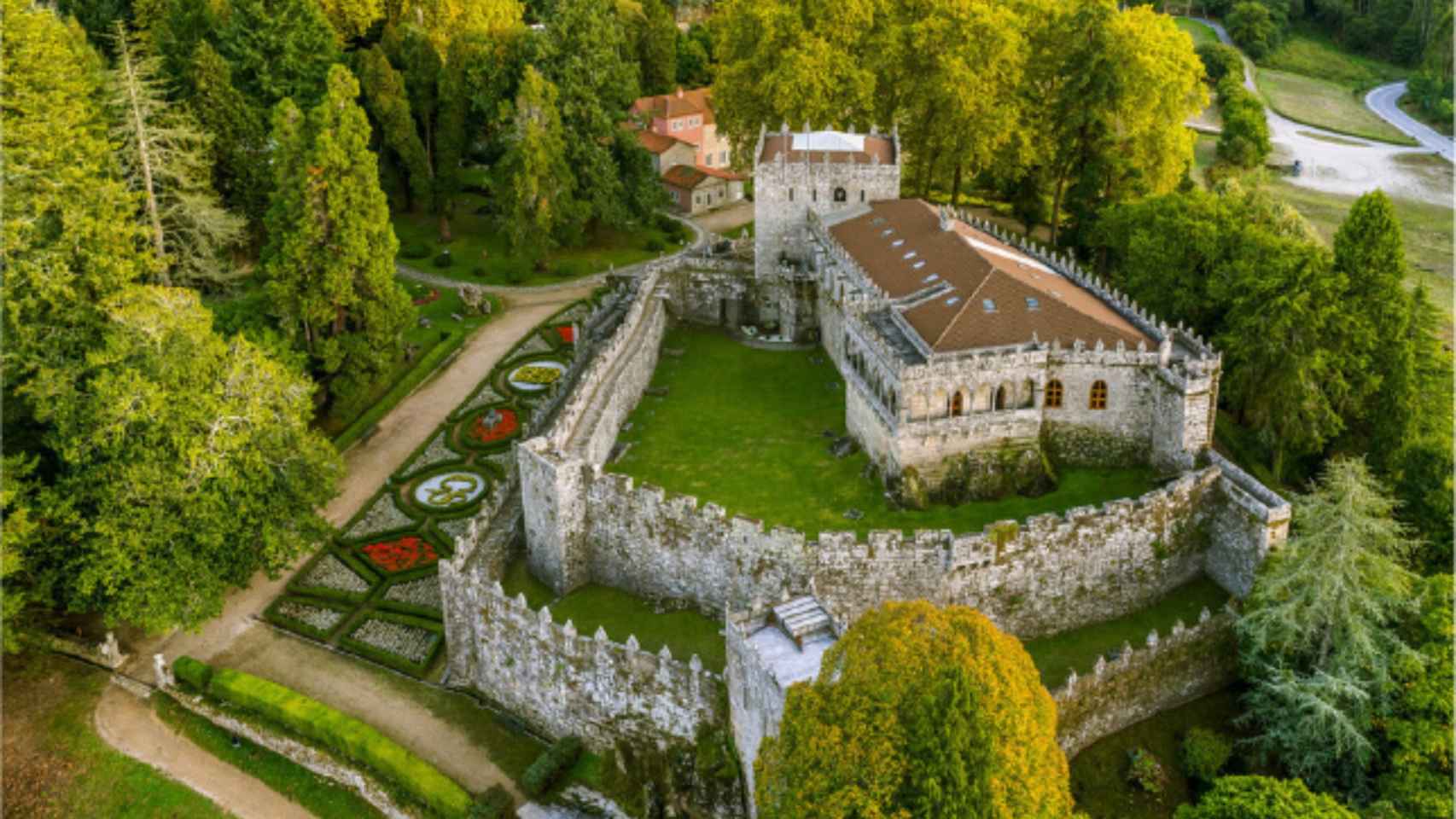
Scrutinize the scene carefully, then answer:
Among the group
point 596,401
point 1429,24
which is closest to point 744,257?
point 596,401

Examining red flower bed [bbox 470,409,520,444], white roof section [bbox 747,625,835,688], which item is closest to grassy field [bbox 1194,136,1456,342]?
red flower bed [bbox 470,409,520,444]

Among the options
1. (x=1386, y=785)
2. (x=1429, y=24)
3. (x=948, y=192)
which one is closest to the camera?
(x=1386, y=785)

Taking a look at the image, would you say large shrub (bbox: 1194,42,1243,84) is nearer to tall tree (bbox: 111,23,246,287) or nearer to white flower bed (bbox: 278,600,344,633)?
tall tree (bbox: 111,23,246,287)

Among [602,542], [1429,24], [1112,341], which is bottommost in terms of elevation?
[602,542]

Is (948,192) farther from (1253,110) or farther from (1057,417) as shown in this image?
(1057,417)

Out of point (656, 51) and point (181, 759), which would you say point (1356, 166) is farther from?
point (181, 759)

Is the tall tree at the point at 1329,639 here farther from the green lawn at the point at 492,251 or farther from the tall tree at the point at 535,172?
the green lawn at the point at 492,251

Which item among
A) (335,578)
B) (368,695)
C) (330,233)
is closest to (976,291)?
(368,695)
